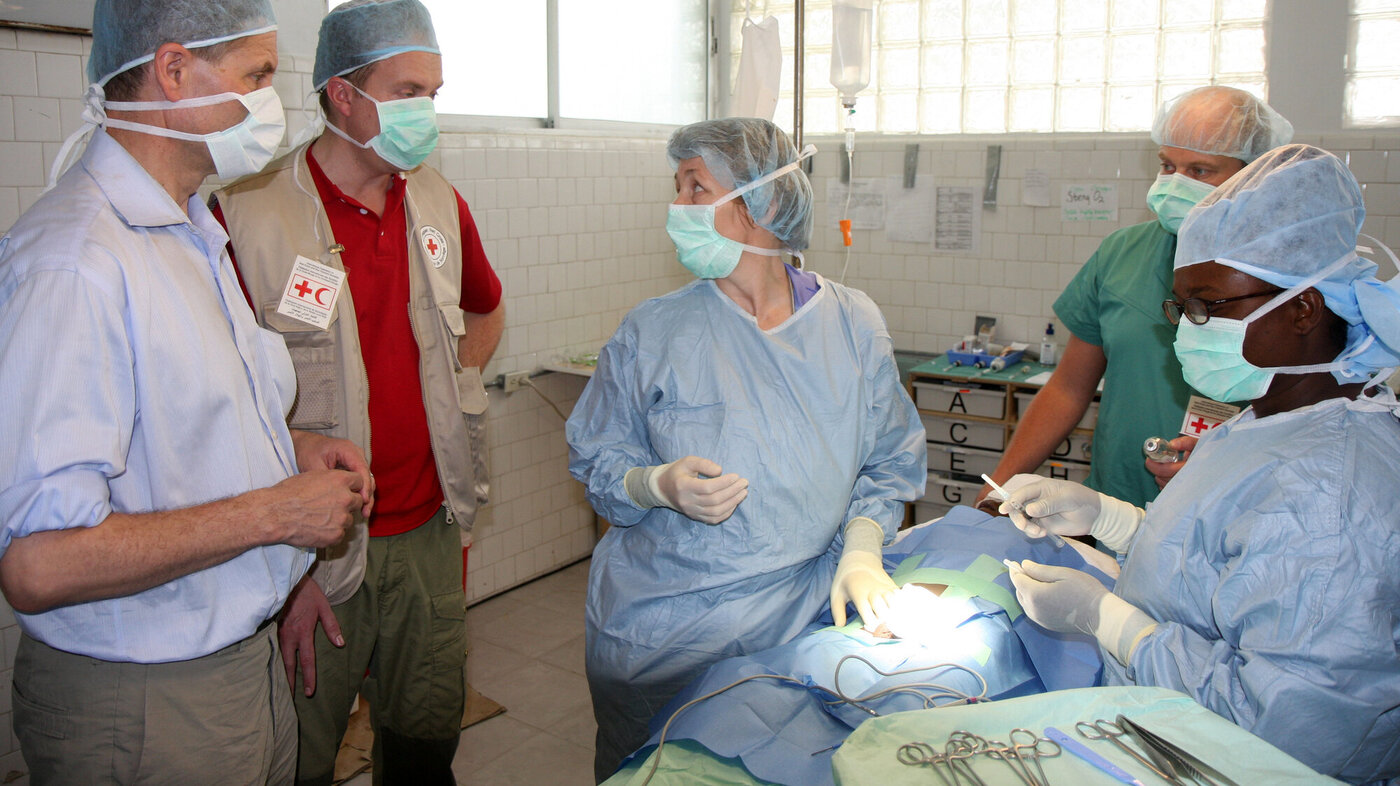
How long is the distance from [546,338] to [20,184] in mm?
2230

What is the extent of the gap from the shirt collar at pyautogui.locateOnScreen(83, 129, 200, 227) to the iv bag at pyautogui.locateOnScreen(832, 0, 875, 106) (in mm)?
2130

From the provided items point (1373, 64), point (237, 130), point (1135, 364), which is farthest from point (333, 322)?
point (1373, 64)

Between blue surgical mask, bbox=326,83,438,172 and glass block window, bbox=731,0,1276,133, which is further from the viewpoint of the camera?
glass block window, bbox=731,0,1276,133

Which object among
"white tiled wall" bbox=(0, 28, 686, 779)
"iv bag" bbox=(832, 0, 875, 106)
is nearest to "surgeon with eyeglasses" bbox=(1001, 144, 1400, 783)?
"iv bag" bbox=(832, 0, 875, 106)

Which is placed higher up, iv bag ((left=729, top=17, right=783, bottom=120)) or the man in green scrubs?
iv bag ((left=729, top=17, right=783, bottom=120))

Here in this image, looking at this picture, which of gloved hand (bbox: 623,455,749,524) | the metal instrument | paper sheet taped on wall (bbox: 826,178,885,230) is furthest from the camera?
paper sheet taped on wall (bbox: 826,178,885,230)

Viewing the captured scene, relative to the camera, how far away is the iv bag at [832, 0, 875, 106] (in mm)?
3098

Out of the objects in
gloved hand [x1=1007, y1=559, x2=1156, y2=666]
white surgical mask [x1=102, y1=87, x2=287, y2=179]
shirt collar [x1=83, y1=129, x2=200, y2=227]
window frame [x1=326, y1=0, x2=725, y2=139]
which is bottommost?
gloved hand [x1=1007, y1=559, x2=1156, y2=666]

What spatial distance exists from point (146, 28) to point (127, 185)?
26 cm

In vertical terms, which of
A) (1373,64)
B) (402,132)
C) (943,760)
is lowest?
(943,760)

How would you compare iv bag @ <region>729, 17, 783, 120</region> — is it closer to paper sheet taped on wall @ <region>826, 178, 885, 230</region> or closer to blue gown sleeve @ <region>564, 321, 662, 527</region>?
blue gown sleeve @ <region>564, 321, 662, 527</region>

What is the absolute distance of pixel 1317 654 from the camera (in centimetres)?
128

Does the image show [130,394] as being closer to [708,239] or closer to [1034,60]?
[708,239]

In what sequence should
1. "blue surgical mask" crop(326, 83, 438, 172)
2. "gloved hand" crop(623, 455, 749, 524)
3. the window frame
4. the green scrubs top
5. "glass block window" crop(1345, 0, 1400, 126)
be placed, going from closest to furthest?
"gloved hand" crop(623, 455, 749, 524), "blue surgical mask" crop(326, 83, 438, 172), the green scrubs top, "glass block window" crop(1345, 0, 1400, 126), the window frame
